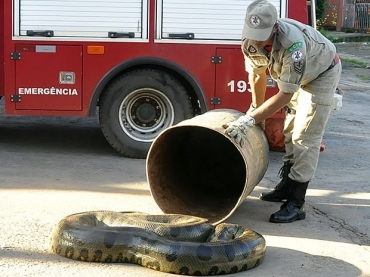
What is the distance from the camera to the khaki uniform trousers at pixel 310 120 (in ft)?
21.3

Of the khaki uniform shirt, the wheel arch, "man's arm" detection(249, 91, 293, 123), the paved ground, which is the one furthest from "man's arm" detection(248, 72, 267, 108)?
the wheel arch

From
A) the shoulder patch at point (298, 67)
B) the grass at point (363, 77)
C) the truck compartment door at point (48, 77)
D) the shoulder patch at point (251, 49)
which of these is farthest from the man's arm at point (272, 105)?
the grass at point (363, 77)

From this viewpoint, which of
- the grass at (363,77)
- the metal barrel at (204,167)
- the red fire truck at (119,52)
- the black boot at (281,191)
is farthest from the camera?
the grass at (363,77)

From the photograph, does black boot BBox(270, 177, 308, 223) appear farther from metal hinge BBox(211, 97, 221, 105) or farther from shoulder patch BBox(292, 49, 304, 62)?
metal hinge BBox(211, 97, 221, 105)

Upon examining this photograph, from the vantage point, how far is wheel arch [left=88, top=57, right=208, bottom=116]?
8.91 meters

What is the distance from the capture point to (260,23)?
5.89 meters

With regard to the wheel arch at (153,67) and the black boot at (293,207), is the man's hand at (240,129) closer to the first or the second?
the black boot at (293,207)

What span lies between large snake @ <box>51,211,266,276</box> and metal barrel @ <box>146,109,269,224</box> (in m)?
0.69

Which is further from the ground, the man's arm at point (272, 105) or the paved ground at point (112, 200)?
the man's arm at point (272, 105)

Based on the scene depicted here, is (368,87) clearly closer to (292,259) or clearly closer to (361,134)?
(361,134)

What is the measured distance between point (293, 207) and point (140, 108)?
3.10m

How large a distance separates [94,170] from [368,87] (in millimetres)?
10844

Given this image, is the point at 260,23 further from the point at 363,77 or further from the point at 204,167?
the point at 363,77

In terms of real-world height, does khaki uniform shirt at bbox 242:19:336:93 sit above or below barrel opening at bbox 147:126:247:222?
above
